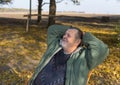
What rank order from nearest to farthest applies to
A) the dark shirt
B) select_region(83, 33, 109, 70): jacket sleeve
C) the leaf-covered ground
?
select_region(83, 33, 109, 70): jacket sleeve → the dark shirt → the leaf-covered ground

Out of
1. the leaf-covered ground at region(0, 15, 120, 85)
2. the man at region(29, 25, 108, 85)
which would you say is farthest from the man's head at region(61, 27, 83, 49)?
the leaf-covered ground at region(0, 15, 120, 85)

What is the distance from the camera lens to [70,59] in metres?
4.34

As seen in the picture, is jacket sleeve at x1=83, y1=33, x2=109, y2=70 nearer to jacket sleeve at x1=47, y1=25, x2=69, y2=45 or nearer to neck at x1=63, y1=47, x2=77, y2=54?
neck at x1=63, y1=47, x2=77, y2=54

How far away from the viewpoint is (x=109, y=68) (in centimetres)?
970

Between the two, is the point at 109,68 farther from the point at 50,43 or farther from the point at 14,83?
the point at 50,43

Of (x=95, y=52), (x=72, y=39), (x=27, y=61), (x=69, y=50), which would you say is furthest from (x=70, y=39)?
(x=27, y=61)

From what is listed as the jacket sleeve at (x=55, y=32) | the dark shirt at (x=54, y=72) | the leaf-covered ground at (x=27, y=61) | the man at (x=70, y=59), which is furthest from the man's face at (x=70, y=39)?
the leaf-covered ground at (x=27, y=61)

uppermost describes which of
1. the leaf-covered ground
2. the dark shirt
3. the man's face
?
the man's face

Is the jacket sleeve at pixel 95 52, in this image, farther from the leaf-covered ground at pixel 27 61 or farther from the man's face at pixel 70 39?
the leaf-covered ground at pixel 27 61

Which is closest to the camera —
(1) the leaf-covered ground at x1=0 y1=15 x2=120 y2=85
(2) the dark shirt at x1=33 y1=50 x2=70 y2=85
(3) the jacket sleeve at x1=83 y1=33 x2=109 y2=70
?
(3) the jacket sleeve at x1=83 y1=33 x2=109 y2=70

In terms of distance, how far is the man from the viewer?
14.0 ft

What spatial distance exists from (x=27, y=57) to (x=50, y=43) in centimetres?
587

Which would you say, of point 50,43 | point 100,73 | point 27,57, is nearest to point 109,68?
point 100,73

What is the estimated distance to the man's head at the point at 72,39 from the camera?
14.4ft
